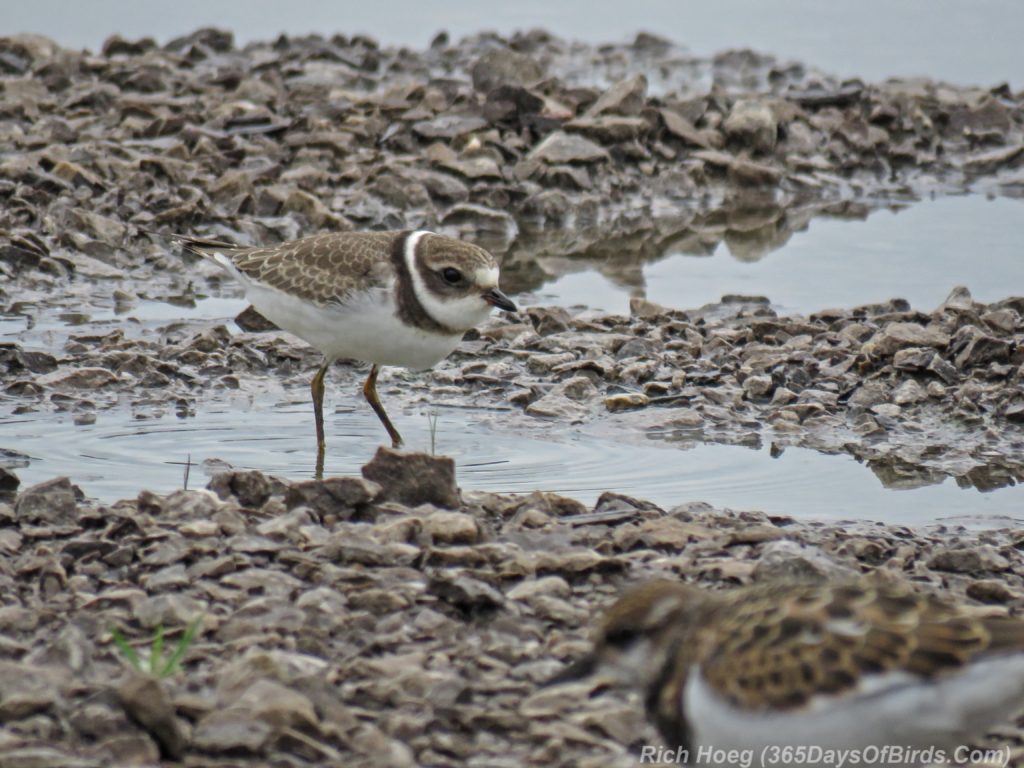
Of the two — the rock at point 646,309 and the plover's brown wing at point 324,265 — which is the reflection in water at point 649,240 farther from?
the plover's brown wing at point 324,265

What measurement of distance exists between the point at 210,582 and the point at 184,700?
109cm

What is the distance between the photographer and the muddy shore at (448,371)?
16.3 ft

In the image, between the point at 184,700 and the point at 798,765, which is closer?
the point at 798,765

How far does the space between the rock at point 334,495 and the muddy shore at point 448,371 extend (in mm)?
14

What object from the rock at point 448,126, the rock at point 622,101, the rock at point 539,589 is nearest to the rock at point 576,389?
the rock at point 539,589

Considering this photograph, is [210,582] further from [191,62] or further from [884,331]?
[191,62]

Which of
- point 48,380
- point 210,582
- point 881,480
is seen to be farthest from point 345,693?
point 48,380

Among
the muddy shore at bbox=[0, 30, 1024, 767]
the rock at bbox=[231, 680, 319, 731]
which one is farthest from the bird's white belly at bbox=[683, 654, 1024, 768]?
the rock at bbox=[231, 680, 319, 731]

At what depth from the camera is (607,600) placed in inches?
229

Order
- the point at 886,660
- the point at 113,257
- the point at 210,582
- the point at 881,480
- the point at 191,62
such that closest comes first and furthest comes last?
the point at 886,660 → the point at 210,582 → the point at 881,480 → the point at 113,257 → the point at 191,62

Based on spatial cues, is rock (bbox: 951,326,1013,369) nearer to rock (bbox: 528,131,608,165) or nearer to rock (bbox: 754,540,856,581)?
rock (bbox: 754,540,856,581)

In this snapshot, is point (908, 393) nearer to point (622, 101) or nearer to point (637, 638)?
point (637, 638)

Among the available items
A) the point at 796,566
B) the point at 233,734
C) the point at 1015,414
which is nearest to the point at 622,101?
the point at 1015,414

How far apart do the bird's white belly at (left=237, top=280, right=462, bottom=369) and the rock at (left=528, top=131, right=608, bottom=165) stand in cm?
618
